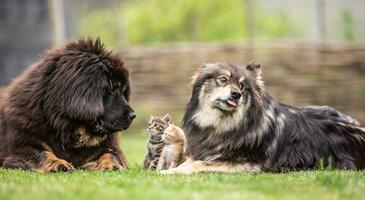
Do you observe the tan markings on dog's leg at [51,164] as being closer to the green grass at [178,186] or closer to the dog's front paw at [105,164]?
the green grass at [178,186]

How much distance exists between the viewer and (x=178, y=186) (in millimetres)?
6301

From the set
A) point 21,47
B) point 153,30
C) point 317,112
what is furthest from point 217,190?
point 153,30

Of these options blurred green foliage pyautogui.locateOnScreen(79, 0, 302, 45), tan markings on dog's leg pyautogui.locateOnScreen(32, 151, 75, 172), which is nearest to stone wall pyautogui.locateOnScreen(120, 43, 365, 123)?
blurred green foliage pyautogui.locateOnScreen(79, 0, 302, 45)

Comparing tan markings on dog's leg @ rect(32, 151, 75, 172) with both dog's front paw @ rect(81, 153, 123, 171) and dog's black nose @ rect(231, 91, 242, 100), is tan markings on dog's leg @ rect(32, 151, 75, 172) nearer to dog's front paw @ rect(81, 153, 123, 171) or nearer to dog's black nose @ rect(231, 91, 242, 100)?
dog's front paw @ rect(81, 153, 123, 171)

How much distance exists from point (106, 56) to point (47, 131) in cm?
105

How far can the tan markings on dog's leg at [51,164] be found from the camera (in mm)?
7516

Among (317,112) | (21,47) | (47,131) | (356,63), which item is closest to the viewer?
(47,131)

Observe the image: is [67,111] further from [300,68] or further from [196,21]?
[196,21]

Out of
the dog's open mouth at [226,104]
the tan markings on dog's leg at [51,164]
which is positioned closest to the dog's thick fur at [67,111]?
the tan markings on dog's leg at [51,164]

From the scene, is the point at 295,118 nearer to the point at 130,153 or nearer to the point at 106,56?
the point at 106,56

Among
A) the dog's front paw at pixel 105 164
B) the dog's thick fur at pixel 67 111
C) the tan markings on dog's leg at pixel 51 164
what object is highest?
the dog's thick fur at pixel 67 111

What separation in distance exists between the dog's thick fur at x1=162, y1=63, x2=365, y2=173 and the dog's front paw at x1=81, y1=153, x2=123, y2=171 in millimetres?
758

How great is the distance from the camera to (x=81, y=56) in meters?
7.89

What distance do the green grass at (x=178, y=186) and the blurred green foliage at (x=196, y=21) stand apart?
16.3 meters
